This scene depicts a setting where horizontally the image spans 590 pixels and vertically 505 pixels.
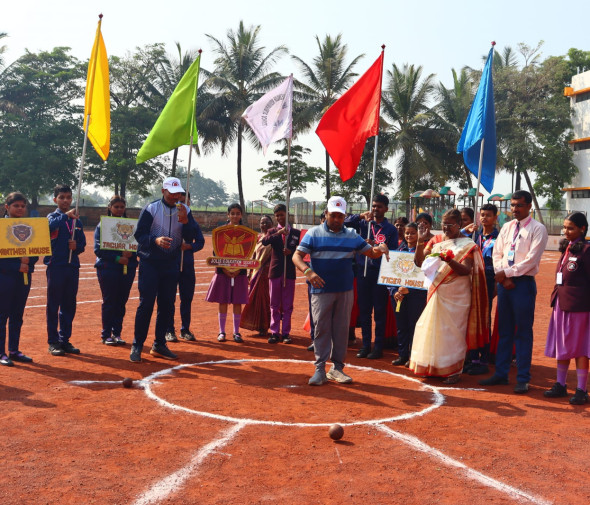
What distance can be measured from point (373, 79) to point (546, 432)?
556 centimetres

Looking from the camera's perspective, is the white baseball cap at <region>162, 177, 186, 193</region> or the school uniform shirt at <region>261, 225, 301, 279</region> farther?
the school uniform shirt at <region>261, 225, 301, 279</region>

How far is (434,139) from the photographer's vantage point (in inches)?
1553

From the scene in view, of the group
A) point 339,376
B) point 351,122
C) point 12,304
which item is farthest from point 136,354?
point 351,122

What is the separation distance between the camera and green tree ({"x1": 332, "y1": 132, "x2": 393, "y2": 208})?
39438 millimetres

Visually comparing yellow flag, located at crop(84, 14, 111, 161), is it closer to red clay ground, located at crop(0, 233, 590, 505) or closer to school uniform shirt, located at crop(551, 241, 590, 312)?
red clay ground, located at crop(0, 233, 590, 505)

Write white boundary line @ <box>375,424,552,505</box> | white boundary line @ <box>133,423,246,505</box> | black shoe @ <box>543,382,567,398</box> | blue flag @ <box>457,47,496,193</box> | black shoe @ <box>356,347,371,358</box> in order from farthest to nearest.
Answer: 1. blue flag @ <box>457,47,496,193</box>
2. black shoe @ <box>356,347,371,358</box>
3. black shoe @ <box>543,382,567,398</box>
4. white boundary line @ <box>375,424,552,505</box>
5. white boundary line @ <box>133,423,246,505</box>

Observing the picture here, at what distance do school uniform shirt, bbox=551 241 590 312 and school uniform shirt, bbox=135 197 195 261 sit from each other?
14.9ft

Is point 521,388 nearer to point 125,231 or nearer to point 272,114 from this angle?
point 125,231

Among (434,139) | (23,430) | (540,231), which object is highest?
(434,139)

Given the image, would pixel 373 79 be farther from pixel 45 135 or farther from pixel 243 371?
pixel 45 135

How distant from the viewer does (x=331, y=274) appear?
6.96 m

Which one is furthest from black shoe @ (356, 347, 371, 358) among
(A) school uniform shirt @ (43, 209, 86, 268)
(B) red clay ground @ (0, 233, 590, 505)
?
(A) school uniform shirt @ (43, 209, 86, 268)

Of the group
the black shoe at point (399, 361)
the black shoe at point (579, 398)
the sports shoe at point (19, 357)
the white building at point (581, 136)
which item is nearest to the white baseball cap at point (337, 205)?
the black shoe at point (399, 361)

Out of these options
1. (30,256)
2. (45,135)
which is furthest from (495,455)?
(45,135)
